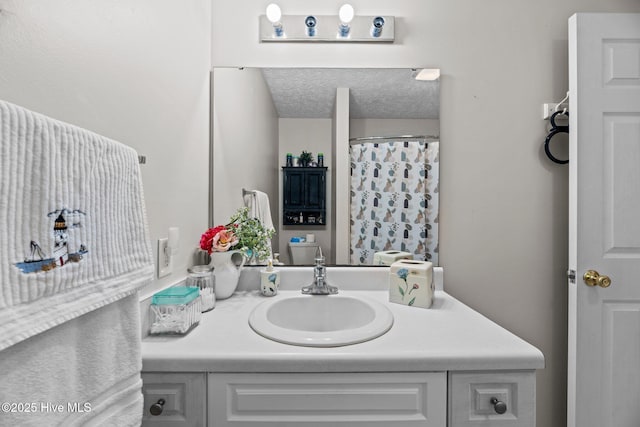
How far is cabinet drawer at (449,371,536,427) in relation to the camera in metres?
0.80

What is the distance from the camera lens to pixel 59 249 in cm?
46

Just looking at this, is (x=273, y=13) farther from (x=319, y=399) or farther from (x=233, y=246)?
(x=319, y=399)

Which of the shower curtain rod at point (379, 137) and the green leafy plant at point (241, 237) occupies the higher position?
the shower curtain rod at point (379, 137)

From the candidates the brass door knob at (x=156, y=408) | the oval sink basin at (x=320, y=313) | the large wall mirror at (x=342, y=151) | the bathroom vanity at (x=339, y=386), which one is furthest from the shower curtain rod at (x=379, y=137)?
the brass door knob at (x=156, y=408)

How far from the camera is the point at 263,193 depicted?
56.6 inches

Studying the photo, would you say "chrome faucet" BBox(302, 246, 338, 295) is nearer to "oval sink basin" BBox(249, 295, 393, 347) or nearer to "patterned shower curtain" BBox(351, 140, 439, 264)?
"oval sink basin" BBox(249, 295, 393, 347)

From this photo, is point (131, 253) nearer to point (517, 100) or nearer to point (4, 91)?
point (4, 91)

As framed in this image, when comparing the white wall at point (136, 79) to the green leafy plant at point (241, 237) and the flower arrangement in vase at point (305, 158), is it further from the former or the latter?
the flower arrangement in vase at point (305, 158)

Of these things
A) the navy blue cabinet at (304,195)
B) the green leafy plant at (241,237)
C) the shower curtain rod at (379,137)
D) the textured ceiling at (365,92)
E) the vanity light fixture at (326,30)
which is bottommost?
the green leafy plant at (241,237)

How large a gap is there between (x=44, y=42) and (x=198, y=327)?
779mm

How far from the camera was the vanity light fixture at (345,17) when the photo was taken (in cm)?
138

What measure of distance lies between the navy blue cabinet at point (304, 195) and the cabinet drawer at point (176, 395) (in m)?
0.78

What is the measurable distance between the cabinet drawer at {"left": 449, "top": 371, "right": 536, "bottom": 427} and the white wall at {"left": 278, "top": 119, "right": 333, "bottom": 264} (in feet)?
2.49

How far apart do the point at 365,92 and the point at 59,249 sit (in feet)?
4.23
